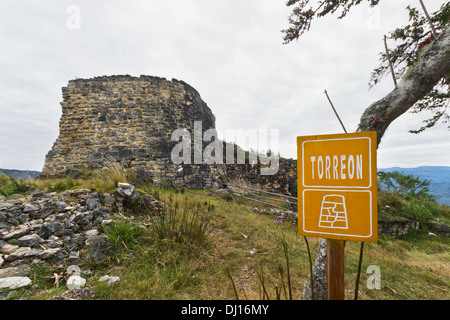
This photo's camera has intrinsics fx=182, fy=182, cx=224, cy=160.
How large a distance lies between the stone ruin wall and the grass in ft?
9.68

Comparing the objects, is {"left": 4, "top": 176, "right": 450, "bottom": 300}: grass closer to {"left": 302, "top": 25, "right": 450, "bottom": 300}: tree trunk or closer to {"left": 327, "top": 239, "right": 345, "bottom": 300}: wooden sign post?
{"left": 327, "top": 239, "right": 345, "bottom": 300}: wooden sign post

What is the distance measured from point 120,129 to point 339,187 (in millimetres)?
7711

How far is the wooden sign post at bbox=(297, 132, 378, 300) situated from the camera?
1.14 metres

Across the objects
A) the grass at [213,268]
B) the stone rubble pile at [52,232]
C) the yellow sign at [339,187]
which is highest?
the yellow sign at [339,187]

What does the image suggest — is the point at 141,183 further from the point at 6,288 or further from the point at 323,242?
the point at 323,242

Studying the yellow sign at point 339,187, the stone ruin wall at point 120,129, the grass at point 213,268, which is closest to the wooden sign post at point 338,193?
the yellow sign at point 339,187

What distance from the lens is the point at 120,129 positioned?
7.07 meters

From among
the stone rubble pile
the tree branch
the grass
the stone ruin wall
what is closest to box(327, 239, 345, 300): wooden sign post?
the grass

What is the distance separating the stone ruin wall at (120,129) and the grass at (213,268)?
2.95m

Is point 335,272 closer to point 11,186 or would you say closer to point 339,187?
point 339,187

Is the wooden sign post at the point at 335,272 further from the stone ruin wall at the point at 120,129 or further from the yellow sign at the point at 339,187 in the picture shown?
the stone ruin wall at the point at 120,129

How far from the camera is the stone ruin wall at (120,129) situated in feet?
22.8

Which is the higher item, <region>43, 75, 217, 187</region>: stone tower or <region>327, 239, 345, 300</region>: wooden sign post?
<region>43, 75, 217, 187</region>: stone tower

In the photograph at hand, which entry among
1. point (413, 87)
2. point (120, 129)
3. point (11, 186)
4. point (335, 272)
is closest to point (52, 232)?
point (11, 186)
